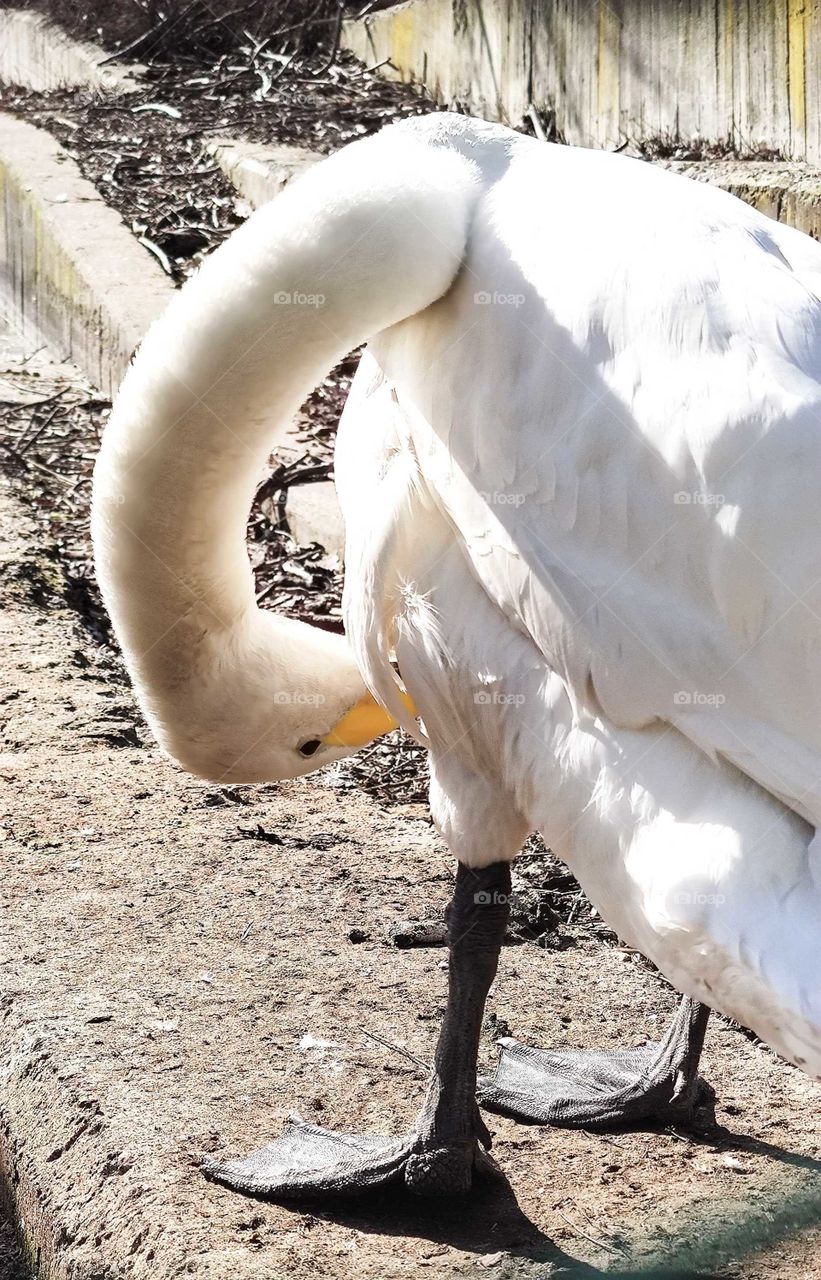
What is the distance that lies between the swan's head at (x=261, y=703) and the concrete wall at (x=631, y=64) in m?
3.58

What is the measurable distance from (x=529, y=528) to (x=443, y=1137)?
120 cm

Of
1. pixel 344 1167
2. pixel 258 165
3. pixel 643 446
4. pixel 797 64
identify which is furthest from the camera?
pixel 258 165

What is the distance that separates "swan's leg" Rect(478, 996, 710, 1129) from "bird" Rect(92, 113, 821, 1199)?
26 cm

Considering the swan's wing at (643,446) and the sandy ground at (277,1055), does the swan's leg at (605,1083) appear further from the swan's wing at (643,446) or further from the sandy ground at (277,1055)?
the swan's wing at (643,446)

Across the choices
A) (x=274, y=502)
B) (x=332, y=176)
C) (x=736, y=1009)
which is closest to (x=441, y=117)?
(x=332, y=176)

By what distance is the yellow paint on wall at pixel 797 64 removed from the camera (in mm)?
5734

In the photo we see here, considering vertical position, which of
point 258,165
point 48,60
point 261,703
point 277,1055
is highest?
point 261,703

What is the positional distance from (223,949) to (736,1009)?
152cm

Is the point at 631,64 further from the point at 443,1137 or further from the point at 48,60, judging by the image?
the point at 48,60

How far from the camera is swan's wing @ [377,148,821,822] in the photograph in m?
2.27

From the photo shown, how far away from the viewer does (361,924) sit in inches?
147

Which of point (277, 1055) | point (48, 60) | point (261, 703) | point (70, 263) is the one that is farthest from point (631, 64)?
point (48, 60)

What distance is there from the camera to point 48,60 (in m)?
12.8

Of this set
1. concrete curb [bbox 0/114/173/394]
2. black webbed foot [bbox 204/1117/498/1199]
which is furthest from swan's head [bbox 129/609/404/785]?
concrete curb [bbox 0/114/173/394]
